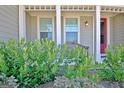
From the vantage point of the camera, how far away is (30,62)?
5305 millimetres

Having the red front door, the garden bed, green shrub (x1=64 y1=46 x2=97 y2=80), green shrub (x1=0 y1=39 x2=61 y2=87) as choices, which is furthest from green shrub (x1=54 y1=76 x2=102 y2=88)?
the red front door

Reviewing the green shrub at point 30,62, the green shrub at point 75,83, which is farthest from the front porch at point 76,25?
the green shrub at point 75,83

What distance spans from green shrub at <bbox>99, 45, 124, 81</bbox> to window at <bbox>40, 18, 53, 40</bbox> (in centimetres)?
670

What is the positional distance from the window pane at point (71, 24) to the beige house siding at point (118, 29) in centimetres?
229

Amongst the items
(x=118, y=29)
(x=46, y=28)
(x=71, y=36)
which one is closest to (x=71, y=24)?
(x=71, y=36)

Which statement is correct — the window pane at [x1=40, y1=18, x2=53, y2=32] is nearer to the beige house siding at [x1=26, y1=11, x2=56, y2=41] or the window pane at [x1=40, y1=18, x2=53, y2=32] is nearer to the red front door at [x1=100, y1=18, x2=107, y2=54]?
the beige house siding at [x1=26, y1=11, x2=56, y2=41]

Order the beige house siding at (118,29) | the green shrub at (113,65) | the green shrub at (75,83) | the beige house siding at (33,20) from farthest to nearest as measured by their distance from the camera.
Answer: the beige house siding at (118,29) < the beige house siding at (33,20) < the green shrub at (113,65) < the green shrub at (75,83)

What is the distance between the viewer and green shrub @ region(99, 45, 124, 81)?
5668mm

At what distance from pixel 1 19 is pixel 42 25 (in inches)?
176

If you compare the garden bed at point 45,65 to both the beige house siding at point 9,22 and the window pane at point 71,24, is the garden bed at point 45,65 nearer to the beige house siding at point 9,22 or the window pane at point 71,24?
the beige house siding at point 9,22

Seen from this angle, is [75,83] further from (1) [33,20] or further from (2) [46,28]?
(1) [33,20]

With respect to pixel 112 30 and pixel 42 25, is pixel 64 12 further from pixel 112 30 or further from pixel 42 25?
pixel 112 30

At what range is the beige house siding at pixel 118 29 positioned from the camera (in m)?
12.6

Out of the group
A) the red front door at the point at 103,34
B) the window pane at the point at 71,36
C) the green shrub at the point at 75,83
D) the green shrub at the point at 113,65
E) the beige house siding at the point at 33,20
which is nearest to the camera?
the green shrub at the point at 75,83
